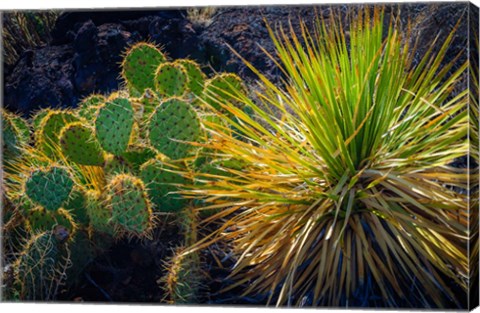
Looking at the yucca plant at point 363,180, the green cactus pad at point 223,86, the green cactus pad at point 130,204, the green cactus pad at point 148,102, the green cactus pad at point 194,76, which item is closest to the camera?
the yucca plant at point 363,180

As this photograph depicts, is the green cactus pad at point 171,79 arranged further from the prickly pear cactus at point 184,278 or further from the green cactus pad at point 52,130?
the prickly pear cactus at point 184,278

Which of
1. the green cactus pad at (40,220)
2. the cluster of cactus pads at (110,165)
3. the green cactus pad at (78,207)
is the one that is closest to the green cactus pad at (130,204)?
the cluster of cactus pads at (110,165)

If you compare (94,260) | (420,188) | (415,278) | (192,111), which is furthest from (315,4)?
(94,260)

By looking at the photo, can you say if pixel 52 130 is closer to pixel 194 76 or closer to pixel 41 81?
pixel 41 81

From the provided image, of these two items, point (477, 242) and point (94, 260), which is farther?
point (94, 260)

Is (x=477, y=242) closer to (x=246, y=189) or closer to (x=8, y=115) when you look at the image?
(x=246, y=189)

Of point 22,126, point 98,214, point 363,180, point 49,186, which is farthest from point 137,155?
point 363,180
